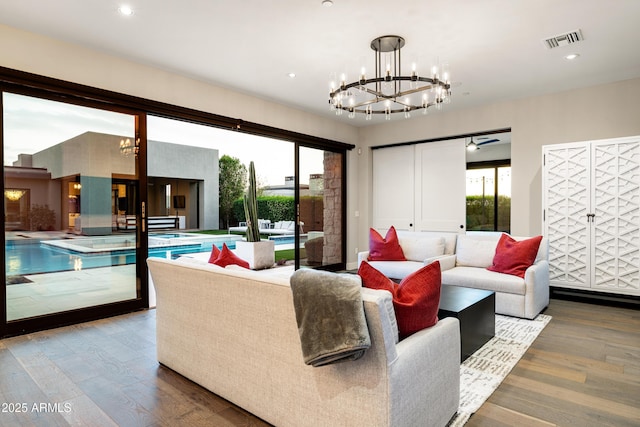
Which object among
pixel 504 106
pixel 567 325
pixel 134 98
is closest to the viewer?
pixel 567 325

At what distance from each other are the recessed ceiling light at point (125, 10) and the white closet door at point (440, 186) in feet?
16.0

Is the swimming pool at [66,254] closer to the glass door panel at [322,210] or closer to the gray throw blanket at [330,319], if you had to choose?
the glass door panel at [322,210]

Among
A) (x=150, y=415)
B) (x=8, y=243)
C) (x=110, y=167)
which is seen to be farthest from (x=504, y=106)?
(x=8, y=243)

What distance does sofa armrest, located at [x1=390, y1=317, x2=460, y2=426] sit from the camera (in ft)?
4.80

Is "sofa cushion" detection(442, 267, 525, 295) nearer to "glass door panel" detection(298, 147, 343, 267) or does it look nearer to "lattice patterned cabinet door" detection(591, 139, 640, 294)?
"lattice patterned cabinet door" detection(591, 139, 640, 294)

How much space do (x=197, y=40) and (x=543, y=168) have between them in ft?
14.4

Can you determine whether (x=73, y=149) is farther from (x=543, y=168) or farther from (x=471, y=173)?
(x=471, y=173)

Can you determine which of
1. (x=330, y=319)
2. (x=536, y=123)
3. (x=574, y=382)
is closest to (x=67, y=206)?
(x=330, y=319)

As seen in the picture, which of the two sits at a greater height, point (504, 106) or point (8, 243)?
point (504, 106)

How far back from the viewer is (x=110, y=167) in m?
3.90

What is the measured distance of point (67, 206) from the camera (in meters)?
3.62

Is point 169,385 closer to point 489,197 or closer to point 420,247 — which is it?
point 420,247

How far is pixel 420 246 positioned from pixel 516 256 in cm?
130

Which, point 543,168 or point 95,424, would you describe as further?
point 543,168
